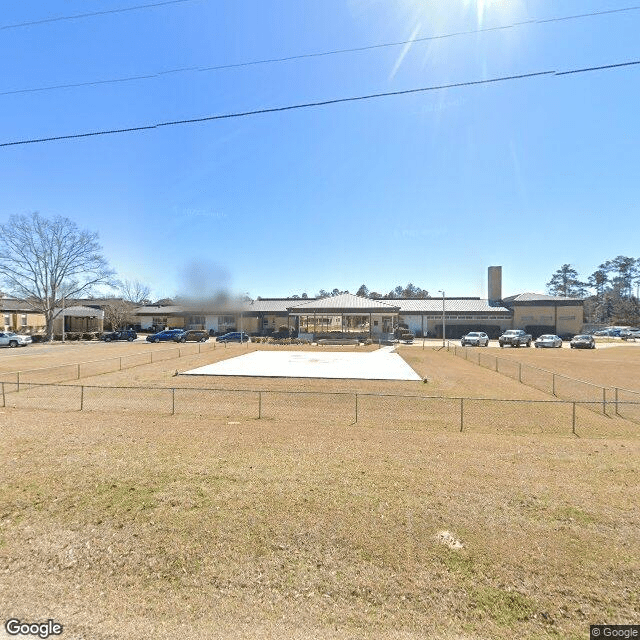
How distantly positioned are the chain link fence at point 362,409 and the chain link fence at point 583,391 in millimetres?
141

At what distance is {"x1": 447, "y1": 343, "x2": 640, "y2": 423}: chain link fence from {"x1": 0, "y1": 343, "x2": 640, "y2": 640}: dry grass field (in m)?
4.56

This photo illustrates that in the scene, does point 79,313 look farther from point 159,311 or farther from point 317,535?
Answer: point 317,535

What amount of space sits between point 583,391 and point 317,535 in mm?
16625

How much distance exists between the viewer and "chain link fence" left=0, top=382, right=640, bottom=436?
11.0 meters

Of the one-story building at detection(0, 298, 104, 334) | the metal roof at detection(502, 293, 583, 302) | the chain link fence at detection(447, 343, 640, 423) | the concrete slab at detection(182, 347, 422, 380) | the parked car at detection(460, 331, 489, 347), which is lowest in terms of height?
the chain link fence at detection(447, 343, 640, 423)

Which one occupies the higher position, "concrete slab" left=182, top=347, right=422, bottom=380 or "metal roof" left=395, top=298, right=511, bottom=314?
"metal roof" left=395, top=298, right=511, bottom=314

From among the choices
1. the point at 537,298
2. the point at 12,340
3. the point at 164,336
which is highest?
the point at 537,298

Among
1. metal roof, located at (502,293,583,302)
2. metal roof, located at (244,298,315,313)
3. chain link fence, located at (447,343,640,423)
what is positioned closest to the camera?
chain link fence, located at (447,343,640,423)

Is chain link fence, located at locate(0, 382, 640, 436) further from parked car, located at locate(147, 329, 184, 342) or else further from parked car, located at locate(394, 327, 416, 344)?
parked car, located at locate(147, 329, 184, 342)

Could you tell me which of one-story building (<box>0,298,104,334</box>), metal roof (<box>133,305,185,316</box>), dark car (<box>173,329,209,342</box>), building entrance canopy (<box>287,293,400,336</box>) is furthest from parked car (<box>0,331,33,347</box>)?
building entrance canopy (<box>287,293,400,336</box>)

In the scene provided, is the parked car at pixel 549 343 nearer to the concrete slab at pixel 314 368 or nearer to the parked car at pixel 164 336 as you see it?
the concrete slab at pixel 314 368

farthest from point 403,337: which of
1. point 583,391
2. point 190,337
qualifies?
point 583,391

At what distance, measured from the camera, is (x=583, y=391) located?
16.5 meters

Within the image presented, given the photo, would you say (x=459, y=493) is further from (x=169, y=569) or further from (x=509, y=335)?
(x=509, y=335)
